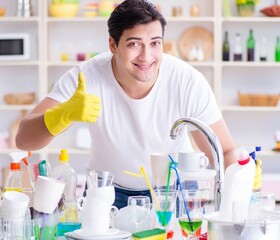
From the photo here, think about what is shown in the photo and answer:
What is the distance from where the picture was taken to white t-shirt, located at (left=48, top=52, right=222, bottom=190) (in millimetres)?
2918

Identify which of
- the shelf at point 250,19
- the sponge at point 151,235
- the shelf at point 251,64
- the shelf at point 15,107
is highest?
the shelf at point 250,19

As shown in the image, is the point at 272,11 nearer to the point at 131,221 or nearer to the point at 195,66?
the point at 195,66

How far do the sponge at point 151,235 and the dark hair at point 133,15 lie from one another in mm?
909

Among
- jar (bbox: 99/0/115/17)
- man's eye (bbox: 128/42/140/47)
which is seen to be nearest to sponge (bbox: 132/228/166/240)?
man's eye (bbox: 128/42/140/47)

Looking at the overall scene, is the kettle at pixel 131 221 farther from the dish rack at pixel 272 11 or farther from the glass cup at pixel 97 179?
the dish rack at pixel 272 11

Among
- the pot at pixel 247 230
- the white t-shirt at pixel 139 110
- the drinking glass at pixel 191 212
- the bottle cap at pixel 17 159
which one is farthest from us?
the white t-shirt at pixel 139 110

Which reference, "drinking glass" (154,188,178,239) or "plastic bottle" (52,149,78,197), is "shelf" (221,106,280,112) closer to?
"plastic bottle" (52,149,78,197)

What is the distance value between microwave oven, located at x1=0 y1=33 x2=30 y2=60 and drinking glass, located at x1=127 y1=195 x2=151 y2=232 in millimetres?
4039

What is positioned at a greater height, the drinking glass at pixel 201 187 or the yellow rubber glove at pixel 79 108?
the yellow rubber glove at pixel 79 108

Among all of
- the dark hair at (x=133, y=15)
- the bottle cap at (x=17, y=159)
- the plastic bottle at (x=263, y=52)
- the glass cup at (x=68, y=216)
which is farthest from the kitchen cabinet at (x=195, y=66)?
the glass cup at (x=68, y=216)

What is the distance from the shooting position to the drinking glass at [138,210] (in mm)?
2256

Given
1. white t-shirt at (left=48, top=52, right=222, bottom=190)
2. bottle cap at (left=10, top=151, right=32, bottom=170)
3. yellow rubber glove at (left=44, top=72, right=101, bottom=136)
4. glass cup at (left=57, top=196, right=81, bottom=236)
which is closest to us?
glass cup at (left=57, top=196, right=81, bottom=236)

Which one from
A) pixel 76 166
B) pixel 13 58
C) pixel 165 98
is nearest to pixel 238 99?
pixel 76 166

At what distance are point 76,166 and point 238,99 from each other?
60.3 inches
